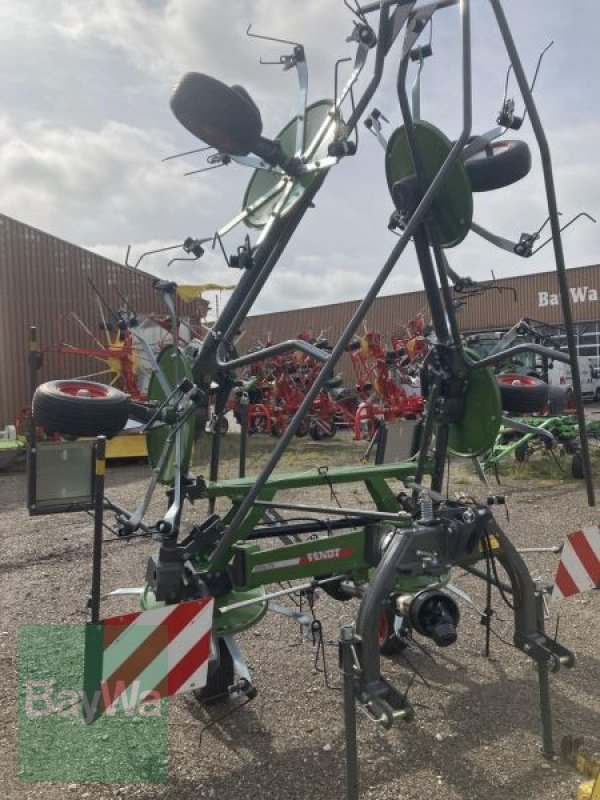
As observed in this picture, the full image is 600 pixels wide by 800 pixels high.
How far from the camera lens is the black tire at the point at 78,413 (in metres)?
3.07

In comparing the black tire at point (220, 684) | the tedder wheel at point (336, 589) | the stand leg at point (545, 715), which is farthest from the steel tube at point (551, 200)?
the black tire at point (220, 684)

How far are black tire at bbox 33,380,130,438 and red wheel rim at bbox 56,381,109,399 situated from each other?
115 mm

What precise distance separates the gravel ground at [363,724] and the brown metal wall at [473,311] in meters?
17.6

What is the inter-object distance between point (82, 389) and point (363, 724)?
7.03ft

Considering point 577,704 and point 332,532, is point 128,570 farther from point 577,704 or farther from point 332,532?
point 577,704

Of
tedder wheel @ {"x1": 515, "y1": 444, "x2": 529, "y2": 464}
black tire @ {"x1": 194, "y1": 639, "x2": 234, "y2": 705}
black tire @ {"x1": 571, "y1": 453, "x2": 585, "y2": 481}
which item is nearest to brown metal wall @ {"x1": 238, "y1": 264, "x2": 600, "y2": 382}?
tedder wheel @ {"x1": 515, "y1": 444, "x2": 529, "y2": 464}

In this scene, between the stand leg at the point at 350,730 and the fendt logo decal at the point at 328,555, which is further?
the fendt logo decal at the point at 328,555

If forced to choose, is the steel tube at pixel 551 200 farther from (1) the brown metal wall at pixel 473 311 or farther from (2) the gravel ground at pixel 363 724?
(1) the brown metal wall at pixel 473 311

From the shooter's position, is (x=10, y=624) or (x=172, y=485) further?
(x=10, y=624)

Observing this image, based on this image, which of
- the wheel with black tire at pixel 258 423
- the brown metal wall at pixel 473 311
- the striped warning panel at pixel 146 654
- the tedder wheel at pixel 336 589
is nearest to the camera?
the striped warning panel at pixel 146 654

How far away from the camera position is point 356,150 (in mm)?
2770

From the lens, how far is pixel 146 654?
255 cm

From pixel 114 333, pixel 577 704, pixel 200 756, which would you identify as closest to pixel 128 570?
pixel 200 756

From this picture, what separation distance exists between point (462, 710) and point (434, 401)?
1545 millimetres
